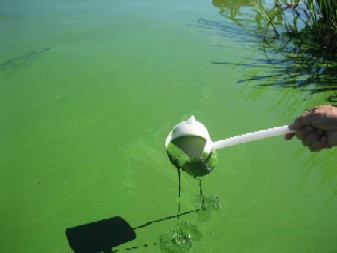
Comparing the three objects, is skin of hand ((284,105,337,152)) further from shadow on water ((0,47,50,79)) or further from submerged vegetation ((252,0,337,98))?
shadow on water ((0,47,50,79))

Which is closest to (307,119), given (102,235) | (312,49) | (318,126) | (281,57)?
(318,126)

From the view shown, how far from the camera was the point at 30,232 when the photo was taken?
115 cm

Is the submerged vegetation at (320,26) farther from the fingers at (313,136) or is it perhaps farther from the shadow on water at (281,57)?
the fingers at (313,136)

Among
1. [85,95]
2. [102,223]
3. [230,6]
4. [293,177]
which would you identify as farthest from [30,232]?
[230,6]

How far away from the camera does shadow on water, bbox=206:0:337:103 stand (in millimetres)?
2041

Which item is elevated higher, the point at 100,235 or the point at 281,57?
the point at 281,57

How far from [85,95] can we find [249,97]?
0.87m

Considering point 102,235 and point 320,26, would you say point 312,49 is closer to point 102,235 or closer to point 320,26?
point 320,26

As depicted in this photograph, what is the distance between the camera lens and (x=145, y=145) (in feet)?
5.02

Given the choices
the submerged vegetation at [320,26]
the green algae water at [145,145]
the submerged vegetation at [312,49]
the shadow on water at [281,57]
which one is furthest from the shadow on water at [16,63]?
the submerged vegetation at [320,26]

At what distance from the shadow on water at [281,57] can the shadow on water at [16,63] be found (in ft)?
3.61

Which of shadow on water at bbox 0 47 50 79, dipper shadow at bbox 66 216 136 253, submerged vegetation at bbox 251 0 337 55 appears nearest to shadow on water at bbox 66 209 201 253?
dipper shadow at bbox 66 216 136 253

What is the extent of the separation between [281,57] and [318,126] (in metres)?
1.54

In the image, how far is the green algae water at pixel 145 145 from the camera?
46.5 inches
